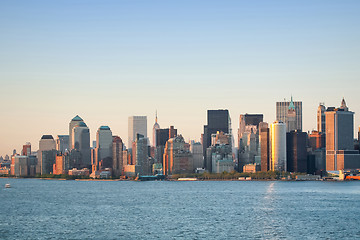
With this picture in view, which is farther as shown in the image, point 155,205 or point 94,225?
point 155,205

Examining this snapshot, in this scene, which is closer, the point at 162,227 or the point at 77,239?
the point at 77,239

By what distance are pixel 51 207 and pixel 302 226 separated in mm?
54143

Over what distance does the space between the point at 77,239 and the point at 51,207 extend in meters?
48.7

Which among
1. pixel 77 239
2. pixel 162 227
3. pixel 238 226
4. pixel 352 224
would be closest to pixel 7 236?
pixel 77 239

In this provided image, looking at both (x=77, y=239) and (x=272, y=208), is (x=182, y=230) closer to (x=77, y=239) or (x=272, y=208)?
(x=77, y=239)

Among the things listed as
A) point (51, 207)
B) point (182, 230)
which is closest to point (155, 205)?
point (51, 207)

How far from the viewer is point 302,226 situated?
335ft

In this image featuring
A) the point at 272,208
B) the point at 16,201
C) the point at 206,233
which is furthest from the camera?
the point at 16,201

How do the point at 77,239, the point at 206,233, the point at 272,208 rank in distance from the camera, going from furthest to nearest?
the point at 272,208
the point at 206,233
the point at 77,239

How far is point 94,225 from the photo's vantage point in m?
101

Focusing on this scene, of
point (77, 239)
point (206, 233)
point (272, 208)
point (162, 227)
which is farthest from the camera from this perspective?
point (272, 208)

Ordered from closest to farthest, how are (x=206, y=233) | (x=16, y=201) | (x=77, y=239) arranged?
1. (x=77, y=239)
2. (x=206, y=233)
3. (x=16, y=201)

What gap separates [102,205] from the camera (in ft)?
459

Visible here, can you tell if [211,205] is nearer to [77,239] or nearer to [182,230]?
[182,230]
